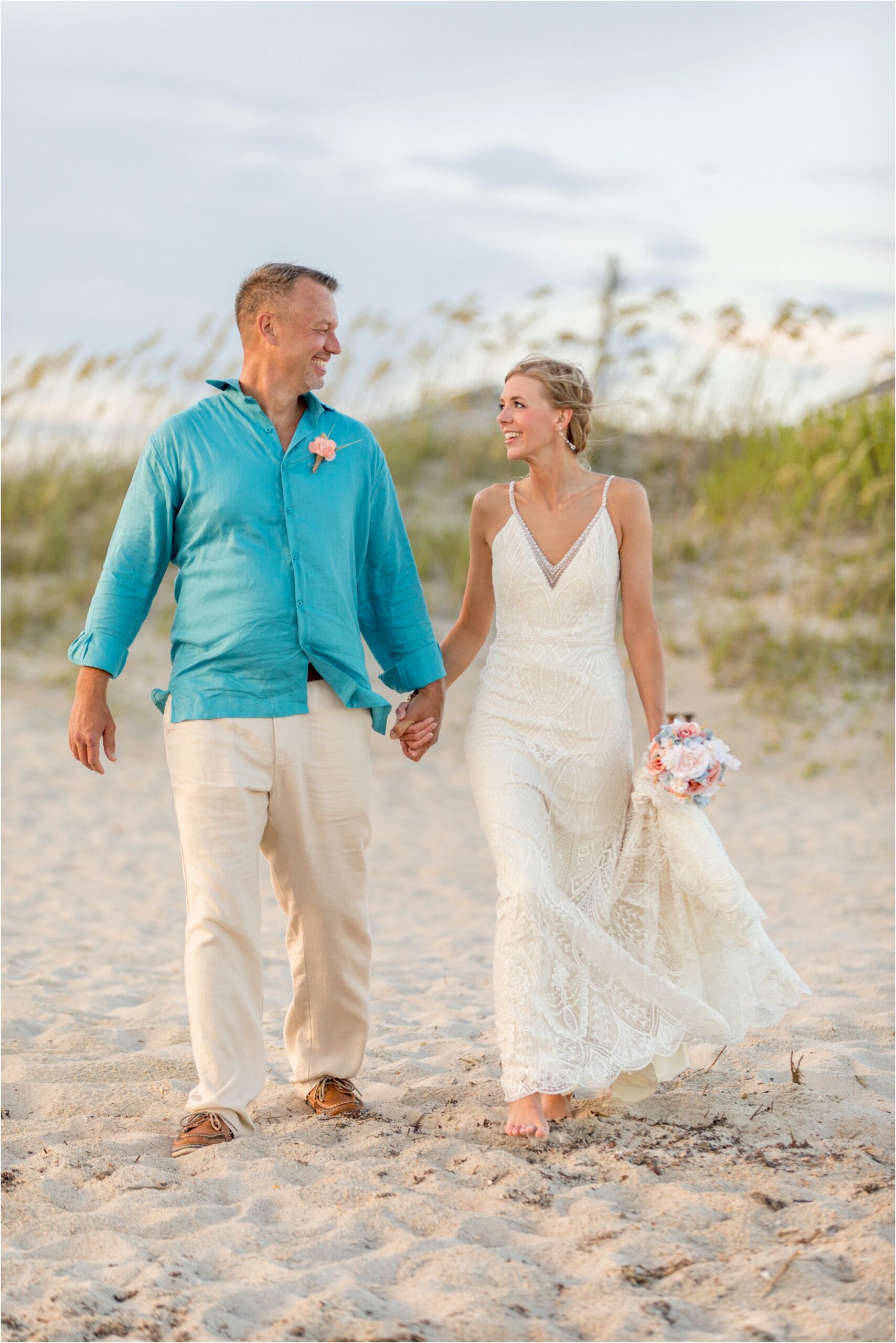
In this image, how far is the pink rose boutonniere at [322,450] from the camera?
3.79 meters

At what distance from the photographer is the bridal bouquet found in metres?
3.69

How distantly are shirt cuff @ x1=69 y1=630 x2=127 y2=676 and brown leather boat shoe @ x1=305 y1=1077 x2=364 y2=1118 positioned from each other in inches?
56.3

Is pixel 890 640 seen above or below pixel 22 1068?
above

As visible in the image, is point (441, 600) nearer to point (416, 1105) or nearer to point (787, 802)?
point (787, 802)

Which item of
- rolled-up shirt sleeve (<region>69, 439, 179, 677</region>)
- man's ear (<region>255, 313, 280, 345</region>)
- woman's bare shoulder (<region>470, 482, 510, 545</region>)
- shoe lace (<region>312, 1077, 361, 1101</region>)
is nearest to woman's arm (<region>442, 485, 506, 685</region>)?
woman's bare shoulder (<region>470, 482, 510, 545</region>)

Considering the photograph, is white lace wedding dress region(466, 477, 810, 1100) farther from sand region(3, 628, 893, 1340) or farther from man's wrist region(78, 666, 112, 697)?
man's wrist region(78, 666, 112, 697)

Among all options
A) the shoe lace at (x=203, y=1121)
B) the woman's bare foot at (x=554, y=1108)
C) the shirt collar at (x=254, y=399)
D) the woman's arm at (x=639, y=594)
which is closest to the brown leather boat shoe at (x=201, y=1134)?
the shoe lace at (x=203, y=1121)

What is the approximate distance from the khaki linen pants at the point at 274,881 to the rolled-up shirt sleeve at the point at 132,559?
0.89ft

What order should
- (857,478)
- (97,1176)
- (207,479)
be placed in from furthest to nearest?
(857,478) < (207,479) < (97,1176)

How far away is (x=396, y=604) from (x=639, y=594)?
795mm

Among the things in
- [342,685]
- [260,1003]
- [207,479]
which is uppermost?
[207,479]

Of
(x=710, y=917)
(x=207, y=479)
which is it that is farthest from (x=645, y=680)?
(x=207, y=479)

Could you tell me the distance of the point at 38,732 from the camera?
35.4ft

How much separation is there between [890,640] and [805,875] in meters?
4.60
